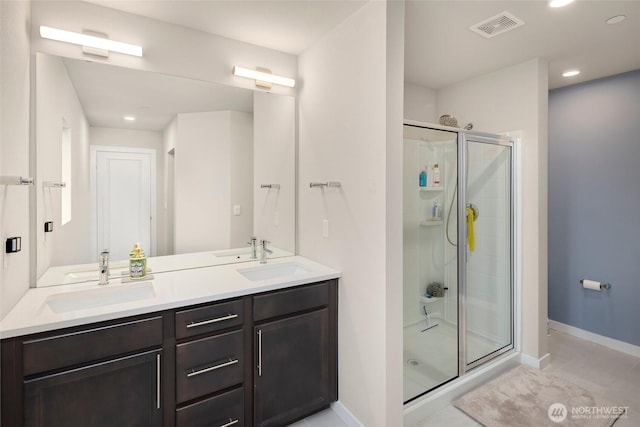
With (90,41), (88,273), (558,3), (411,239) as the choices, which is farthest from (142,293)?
(558,3)

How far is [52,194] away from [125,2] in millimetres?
1163

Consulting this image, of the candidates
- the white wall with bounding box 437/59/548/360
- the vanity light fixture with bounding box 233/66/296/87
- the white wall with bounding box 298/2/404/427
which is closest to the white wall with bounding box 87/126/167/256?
the vanity light fixture with bounding box 233/66/296/87

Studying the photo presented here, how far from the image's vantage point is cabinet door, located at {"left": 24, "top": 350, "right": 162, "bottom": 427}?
129cm

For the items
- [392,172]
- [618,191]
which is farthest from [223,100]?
[618,191]

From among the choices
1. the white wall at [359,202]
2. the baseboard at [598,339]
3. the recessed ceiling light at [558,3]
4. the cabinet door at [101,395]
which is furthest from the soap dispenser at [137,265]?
the baseboard at [598,339]

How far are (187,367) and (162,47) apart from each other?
1.93 metres

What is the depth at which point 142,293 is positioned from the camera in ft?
5.90

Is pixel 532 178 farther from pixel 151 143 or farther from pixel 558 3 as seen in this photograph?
pixel 151 143

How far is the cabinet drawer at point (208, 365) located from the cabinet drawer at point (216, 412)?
0.17 feet

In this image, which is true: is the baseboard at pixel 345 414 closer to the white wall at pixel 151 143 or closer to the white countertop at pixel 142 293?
the white countertop at pixel 142 293

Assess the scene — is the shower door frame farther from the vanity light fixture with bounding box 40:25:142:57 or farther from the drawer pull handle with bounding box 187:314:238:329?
the vanity light fixture with bounding box 40:25:142:57

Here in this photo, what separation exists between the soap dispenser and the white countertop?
2.3 inches

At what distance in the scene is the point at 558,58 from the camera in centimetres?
261

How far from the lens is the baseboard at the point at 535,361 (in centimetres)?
263
